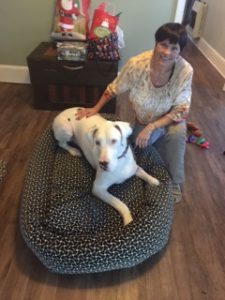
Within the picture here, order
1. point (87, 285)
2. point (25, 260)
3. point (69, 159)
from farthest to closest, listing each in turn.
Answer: point (69, 159) → point (25, 260) → point (87, 285)

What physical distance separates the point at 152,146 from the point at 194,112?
1268 millimetres

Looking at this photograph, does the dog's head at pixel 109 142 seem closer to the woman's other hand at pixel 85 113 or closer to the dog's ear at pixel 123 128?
the dog's ear at pixel 123 128

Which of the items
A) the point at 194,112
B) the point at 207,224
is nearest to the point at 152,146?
the point at 207,224

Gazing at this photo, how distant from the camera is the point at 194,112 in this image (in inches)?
117

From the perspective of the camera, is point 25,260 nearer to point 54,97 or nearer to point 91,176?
point 91,176

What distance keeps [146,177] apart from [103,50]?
138 centimetres

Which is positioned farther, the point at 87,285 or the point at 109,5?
the point at 109,5

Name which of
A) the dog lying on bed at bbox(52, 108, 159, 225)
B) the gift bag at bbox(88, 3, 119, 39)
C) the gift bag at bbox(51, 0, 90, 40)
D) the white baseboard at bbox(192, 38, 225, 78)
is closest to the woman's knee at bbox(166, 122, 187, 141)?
the dog lying on bed at bbox(52, 108, 159, 225)

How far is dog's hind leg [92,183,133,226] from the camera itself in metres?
1.45

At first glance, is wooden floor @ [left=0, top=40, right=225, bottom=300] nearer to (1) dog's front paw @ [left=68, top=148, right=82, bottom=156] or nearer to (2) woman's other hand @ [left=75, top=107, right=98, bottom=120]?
(1) dog's front paw @ [left=68, top=148, right=82, bottom=156]

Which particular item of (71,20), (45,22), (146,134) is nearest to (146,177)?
(146,134)

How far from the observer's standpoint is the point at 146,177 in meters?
1.67

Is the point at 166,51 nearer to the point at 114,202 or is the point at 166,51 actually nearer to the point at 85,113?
the point at 85,113

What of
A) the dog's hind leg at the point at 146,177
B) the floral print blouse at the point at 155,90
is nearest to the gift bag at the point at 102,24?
the floral print blouse at the point at 155,90
